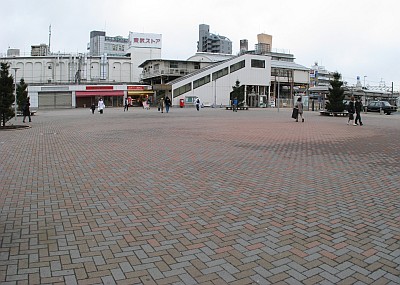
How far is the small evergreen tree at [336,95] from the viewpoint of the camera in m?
32.7

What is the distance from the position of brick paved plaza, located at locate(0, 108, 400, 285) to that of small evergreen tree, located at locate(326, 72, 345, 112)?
24516 millimetres

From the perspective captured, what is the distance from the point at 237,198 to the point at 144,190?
5.21 feet

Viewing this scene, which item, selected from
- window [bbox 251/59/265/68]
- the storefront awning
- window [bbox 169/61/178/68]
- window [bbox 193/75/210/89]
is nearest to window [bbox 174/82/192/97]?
window [bbox 193/75/210/89]

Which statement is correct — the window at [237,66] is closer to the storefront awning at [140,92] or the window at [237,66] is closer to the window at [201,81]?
the window at [201,81]

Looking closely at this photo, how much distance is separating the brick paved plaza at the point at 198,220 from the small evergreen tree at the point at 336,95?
24.5 metres

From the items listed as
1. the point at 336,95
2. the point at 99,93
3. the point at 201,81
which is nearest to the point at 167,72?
the point at 201,81

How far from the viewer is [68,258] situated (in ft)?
12.3

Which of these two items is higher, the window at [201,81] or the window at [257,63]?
the window at [257,63]

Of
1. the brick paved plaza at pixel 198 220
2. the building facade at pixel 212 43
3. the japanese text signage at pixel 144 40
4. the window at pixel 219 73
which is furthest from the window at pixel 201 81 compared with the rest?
the building facade at pixel 212 43

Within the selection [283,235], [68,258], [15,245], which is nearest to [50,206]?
[15,245]

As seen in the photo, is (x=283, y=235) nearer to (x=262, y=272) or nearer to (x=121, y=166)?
(x=262, y=272)

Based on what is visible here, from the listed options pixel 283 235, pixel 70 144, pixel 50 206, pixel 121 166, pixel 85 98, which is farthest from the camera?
pixel 85 98

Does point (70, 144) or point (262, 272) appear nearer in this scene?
point (262, 272)

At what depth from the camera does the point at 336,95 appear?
32750mm
